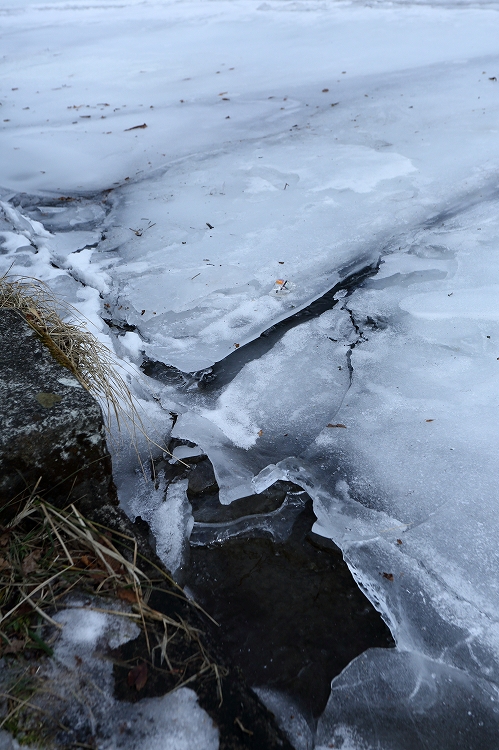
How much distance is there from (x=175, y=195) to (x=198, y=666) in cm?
293

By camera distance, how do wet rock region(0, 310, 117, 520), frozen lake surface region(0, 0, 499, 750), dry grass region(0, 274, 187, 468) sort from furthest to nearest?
1. dry grass region(0, 274, 187, 468)
2. frozen lake surface region(0, 0, 499, 750)
3. wet rock region(0, 310, 117, 520)

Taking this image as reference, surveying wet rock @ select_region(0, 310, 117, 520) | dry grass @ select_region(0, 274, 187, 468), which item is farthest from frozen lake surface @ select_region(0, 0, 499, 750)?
wet rock @ select_region(0, 310, 117, 520)

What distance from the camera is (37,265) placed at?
287 centimetres

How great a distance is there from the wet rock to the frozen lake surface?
347mm

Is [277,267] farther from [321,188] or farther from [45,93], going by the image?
[45,93]

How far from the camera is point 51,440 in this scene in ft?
4.15

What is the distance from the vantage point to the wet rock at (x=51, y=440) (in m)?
1.24

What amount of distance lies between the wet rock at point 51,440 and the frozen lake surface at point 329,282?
35 centimetres

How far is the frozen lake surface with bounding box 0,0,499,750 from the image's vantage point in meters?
1.42

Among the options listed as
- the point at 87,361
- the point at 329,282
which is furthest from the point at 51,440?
the point at 329,282

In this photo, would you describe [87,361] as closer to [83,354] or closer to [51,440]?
[83,354]

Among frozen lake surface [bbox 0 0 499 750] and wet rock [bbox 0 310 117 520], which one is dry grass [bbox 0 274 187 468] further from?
wet rock [bbox 0 310 117 520]

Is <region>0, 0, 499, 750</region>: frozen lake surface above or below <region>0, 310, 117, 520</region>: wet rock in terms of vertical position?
below

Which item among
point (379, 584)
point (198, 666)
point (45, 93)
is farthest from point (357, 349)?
point (45, 93)
